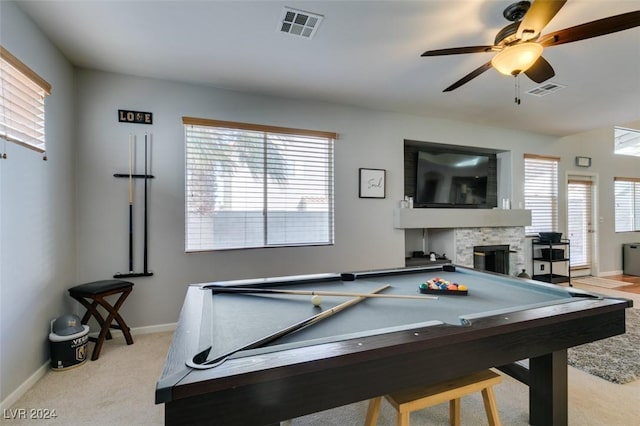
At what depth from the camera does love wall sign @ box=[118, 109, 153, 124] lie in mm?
3018

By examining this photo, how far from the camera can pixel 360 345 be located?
1.04m

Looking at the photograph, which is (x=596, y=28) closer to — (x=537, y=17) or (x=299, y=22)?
(x=537, y=17)

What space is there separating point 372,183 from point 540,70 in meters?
2.17

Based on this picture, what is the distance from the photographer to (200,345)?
1.06 metres

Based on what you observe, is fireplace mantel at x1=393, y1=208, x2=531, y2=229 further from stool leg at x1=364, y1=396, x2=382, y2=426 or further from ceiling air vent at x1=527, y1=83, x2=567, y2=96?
stool leg at x1=364, y1=396, x2=382, y2=426

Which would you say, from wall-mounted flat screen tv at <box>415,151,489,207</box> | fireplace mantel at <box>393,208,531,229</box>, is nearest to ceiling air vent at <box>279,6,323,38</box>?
fireplace mantel at <box>393,208,531,229</box>

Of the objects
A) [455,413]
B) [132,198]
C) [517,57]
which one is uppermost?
[517,57]

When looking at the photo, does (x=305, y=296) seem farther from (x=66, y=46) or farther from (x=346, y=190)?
(x=66, y=46)

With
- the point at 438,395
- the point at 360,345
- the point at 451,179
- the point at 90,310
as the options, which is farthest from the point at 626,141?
the point at 90,310

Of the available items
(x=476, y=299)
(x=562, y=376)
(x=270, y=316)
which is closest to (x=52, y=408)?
(x=270, y=316)

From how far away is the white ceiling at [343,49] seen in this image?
Answer: 208 cm

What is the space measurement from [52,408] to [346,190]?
326 cm

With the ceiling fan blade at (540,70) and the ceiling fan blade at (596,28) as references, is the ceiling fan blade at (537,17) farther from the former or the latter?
the ceiling fan blade at (540,70)

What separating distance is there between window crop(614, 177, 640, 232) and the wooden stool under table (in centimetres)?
707
